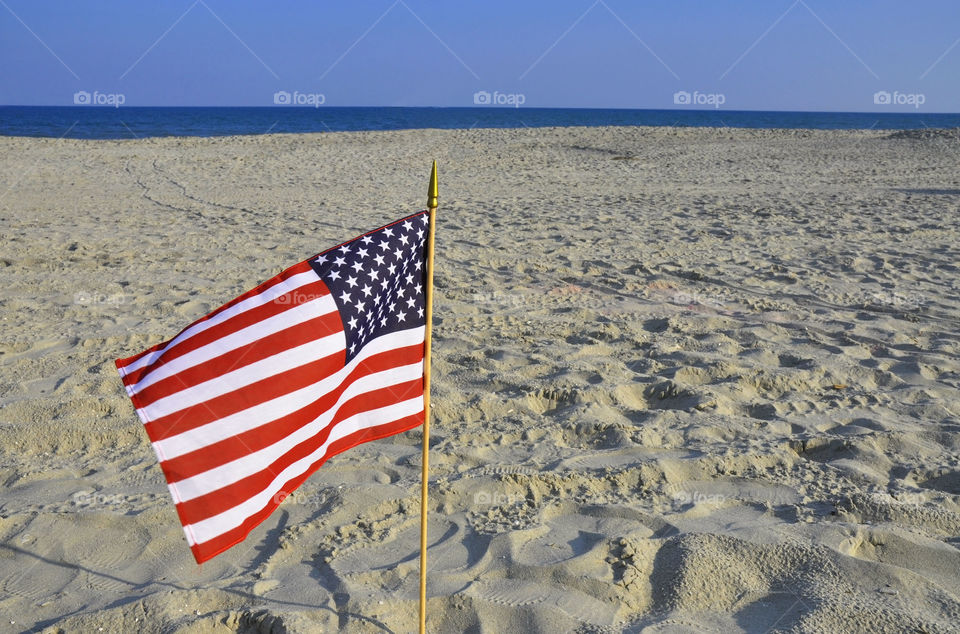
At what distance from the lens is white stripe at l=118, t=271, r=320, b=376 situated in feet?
7.86

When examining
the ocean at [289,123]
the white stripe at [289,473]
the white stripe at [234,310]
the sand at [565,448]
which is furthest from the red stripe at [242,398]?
the ocean at [289,123]

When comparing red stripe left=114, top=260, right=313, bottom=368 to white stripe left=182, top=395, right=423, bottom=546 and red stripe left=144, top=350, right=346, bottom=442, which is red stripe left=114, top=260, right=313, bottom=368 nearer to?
red stripe left=144, top=350, right=346, bottom=442

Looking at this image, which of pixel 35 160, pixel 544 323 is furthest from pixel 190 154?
pixel 544 323

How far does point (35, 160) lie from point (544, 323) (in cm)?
1616

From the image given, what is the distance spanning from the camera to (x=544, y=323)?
564 cm

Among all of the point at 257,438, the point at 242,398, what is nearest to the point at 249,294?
the point at 242,398

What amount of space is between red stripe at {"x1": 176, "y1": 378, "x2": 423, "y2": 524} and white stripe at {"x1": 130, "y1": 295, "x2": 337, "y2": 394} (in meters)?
0.36

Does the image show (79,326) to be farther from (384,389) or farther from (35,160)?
(35,160)

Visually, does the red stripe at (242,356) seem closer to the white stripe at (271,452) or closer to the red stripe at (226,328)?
the red stripe at (226,328)

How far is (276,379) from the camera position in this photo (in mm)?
2430

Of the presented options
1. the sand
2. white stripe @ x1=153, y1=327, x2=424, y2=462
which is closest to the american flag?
white stripe @ x1=153, y1=327, x2=424, y2=462

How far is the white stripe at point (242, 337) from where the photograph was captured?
235 cm

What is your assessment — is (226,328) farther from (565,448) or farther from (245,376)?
(565,448)

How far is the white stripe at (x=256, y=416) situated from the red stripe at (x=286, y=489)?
194 mm
